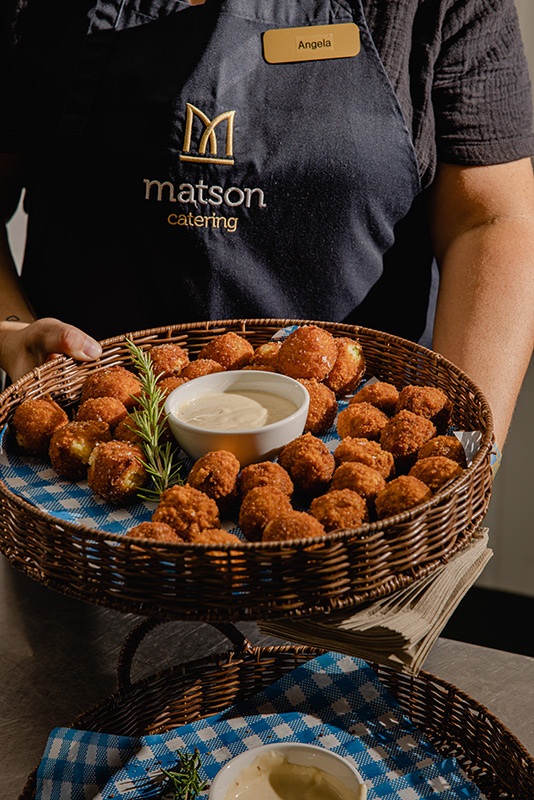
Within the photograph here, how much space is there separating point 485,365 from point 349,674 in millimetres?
602

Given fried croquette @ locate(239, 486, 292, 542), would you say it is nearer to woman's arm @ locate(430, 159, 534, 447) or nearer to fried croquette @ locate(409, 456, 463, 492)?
fried croquette @ locate(409, 456, 463, 492)

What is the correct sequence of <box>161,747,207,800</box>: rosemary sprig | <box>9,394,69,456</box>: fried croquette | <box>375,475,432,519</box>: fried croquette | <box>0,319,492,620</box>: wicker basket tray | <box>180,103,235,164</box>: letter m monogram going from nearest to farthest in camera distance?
1. <box>0,319,492,620</box>: wicker basket tray
2. <box>375,475,432,519</box>: fried croquette
3. <box>161,747,207,800</box>: rosemary sprig
4. <box>9,394,69,456</box>: fried croquette
5. <box>180,103,235,164</box>: letter m monogram

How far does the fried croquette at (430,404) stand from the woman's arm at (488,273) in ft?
1.05

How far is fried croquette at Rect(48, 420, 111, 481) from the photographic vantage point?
975 millimetres

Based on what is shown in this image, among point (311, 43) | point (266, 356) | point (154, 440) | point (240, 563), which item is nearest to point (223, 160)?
point (311, 43)

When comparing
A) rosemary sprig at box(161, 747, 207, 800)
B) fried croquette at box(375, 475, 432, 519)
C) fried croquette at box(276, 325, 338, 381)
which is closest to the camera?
fried croquette at box(375, 475, 432, 519)

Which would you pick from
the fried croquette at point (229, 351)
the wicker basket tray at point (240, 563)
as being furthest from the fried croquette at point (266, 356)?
the wicker basket tray at point (240, 563)

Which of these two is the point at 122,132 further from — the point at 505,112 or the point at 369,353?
the point at 505,112

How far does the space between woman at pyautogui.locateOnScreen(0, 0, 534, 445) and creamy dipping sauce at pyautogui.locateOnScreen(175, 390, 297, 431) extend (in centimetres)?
31

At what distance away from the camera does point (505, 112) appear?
1441mm

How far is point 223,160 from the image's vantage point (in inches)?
51.9

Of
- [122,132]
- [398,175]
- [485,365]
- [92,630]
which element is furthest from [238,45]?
[92,630]

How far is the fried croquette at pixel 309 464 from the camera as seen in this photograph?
92cm

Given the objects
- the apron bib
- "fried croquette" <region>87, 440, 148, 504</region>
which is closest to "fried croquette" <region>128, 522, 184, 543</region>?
"fried croquette" <region>87, 440, 148, 504</region>
